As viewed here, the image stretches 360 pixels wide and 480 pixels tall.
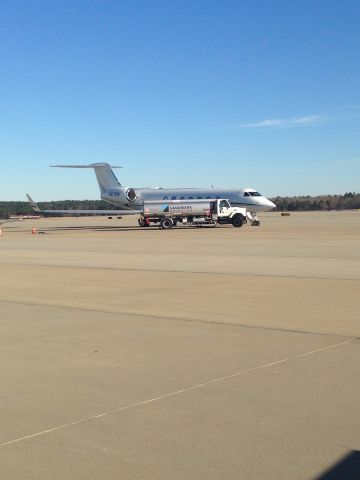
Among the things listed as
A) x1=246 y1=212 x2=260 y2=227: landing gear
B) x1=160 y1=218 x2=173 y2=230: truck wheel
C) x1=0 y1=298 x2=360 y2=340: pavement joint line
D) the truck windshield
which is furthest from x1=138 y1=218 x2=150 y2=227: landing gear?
x1=0 y1=298 x2=360 y2=340: pavement joint line

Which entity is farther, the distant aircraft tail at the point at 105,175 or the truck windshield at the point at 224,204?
the distant aircraft tail at the point at 105,175

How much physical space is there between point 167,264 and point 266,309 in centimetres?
959

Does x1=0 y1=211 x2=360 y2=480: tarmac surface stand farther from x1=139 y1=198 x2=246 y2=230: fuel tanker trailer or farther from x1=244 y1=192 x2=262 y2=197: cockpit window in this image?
x1=244 y1=192 x2=262 y2=197: cockpit window

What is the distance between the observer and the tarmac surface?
516 cm

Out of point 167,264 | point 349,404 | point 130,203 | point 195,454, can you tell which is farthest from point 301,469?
point 130,203

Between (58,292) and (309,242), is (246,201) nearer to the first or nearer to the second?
(309,242)

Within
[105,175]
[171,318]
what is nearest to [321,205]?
[105,175]

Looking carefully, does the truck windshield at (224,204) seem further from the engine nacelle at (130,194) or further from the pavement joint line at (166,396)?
the pavement joint line at (166,396)

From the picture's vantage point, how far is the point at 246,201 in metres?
56.3

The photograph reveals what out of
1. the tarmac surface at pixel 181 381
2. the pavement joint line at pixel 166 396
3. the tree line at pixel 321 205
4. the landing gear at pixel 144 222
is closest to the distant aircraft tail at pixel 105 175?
the landing gear at pixel 144 222

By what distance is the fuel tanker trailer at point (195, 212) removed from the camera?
5272 centimetres

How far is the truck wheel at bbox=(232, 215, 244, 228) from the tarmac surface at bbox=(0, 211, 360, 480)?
36755 mm

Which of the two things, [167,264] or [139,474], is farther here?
[167,264]

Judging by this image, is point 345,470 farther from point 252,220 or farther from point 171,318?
point 252,220
